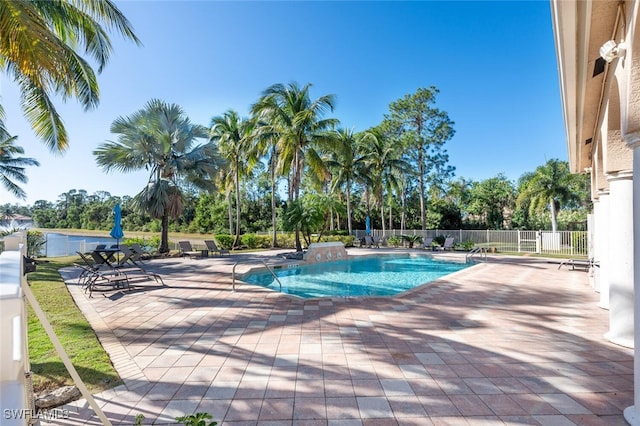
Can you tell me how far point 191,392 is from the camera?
307 centimetres

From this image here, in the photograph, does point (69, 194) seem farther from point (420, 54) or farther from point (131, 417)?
point (131, 417)

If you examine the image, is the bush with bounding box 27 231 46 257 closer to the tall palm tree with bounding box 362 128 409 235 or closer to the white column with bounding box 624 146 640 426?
the white column with bounding box 624 146 640 426

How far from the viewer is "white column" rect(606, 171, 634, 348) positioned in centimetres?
420

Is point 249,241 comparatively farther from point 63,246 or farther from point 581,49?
point 581,49

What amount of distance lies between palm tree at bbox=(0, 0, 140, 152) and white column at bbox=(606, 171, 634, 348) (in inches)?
366

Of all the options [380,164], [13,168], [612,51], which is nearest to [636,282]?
[612,51]

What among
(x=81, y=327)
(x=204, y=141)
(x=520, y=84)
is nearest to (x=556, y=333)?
(x=81, y=327)

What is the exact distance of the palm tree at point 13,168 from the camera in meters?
19.6

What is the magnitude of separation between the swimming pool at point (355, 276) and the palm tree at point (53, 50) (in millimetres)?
7003

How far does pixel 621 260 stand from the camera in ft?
14.2

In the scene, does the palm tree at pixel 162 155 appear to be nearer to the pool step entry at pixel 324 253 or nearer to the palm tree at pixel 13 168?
the pool step entry at pixel 324 253

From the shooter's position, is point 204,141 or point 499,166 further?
point 499,166

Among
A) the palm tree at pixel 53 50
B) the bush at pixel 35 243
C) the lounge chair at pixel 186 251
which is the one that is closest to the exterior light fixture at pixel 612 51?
the palm tree at pixel 53 50

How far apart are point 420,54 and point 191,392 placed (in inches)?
854
